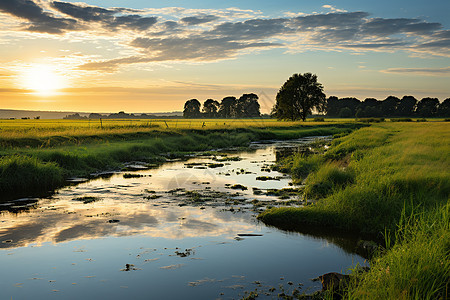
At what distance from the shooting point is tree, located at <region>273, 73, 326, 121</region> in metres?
96.4

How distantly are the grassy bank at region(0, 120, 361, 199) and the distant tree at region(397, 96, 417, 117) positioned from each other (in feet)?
431

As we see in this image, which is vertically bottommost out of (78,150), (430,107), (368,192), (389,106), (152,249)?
(152,249)

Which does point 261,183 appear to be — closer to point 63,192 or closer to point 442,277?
point 63,192

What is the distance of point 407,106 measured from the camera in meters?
159

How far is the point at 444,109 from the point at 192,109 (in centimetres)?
11079

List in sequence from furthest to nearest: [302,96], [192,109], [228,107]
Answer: [192,109] → [228,107] → [302,96]

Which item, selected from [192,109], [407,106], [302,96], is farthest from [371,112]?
[192,109]

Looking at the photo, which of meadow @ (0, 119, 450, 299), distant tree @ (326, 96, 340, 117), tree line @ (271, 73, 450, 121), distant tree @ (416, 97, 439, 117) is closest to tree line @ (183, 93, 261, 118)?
tree line @ (271, 73, 450, 121)

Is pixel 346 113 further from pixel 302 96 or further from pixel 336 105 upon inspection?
pixel 302 96

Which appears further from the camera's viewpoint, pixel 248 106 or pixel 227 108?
pixel 227 108

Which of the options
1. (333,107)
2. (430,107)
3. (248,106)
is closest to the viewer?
(248,106)

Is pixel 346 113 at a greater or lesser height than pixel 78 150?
greater

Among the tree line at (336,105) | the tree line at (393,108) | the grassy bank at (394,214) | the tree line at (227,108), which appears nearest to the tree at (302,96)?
the tree line at (336,105)

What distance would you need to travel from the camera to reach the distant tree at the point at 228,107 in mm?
164625
